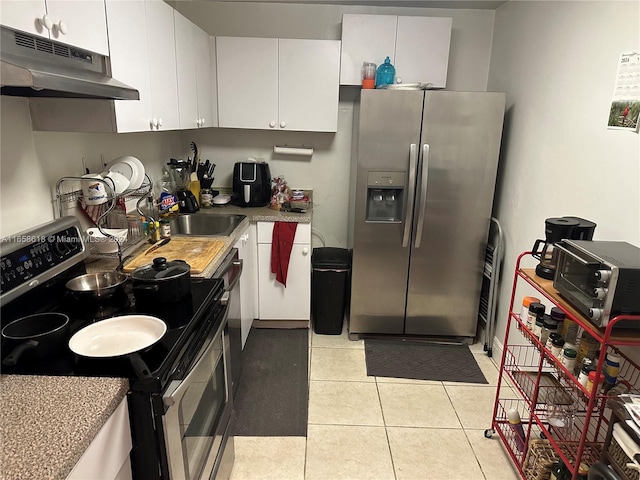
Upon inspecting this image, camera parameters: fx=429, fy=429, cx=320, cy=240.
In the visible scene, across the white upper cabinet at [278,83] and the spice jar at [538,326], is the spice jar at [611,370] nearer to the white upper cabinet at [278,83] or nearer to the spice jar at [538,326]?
the spice jar at [538,326]

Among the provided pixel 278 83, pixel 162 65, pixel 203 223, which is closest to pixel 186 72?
pixel 162 65

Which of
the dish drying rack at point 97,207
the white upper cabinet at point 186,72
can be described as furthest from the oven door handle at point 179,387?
the white upper cabinet at point 186,72

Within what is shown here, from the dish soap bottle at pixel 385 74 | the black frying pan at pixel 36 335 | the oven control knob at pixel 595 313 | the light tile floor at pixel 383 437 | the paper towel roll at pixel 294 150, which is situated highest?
the dish soap bottle at pixel 385 74

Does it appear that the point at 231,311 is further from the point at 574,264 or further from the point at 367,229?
the point at 574,264

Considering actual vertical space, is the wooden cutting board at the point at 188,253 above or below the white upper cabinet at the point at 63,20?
below

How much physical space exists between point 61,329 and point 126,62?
1.11m

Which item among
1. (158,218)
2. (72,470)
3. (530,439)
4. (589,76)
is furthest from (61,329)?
(589,76)

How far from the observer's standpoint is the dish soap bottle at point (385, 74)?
2.89 meters

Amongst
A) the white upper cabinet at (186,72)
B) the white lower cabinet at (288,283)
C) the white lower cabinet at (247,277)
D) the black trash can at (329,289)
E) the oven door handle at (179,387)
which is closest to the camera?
the oven door handle at (179,387)

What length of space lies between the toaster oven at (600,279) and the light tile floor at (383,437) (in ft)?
3.37

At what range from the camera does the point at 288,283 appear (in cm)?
310

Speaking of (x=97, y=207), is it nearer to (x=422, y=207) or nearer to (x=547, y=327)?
(x=422, y=207)

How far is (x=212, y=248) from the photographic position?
2.22 meters

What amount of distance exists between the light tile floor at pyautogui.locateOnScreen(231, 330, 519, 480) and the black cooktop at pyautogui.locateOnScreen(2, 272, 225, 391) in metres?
0.90
